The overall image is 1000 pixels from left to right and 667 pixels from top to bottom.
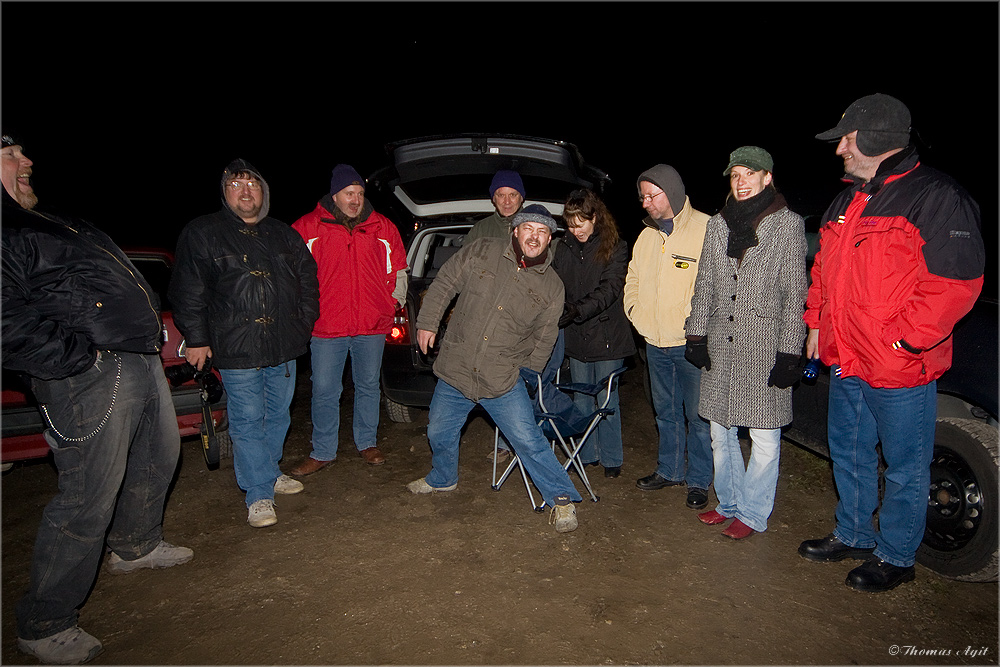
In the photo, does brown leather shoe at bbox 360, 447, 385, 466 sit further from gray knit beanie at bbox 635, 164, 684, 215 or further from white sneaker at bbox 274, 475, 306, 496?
gray knit beanie at bbox 635, 164, 684, 215

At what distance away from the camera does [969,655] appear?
7.79ft

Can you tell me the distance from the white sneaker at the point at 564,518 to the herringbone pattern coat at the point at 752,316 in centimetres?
96

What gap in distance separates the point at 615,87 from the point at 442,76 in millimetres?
12329

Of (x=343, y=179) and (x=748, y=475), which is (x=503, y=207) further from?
A: (x=748, y=475)

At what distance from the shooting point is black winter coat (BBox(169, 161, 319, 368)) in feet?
10.7

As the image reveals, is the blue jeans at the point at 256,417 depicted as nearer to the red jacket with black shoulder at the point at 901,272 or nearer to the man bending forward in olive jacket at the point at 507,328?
the man bending forward in olive jacket at the point at 507,328

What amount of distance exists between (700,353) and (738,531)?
1.05 meters

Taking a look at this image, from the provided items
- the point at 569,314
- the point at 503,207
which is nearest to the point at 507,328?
the point at 569,314

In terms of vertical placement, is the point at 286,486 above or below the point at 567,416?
below

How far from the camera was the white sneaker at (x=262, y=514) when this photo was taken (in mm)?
3428

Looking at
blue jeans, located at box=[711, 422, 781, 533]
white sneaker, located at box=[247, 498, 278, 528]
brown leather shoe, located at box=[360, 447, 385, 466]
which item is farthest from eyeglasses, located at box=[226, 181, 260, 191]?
blue jeans, located at box=[711, 422, 781, 533]

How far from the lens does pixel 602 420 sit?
161 inches

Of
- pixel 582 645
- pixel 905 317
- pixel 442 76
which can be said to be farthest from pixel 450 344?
pixel 442 76

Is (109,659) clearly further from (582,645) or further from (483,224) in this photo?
(483,224)
